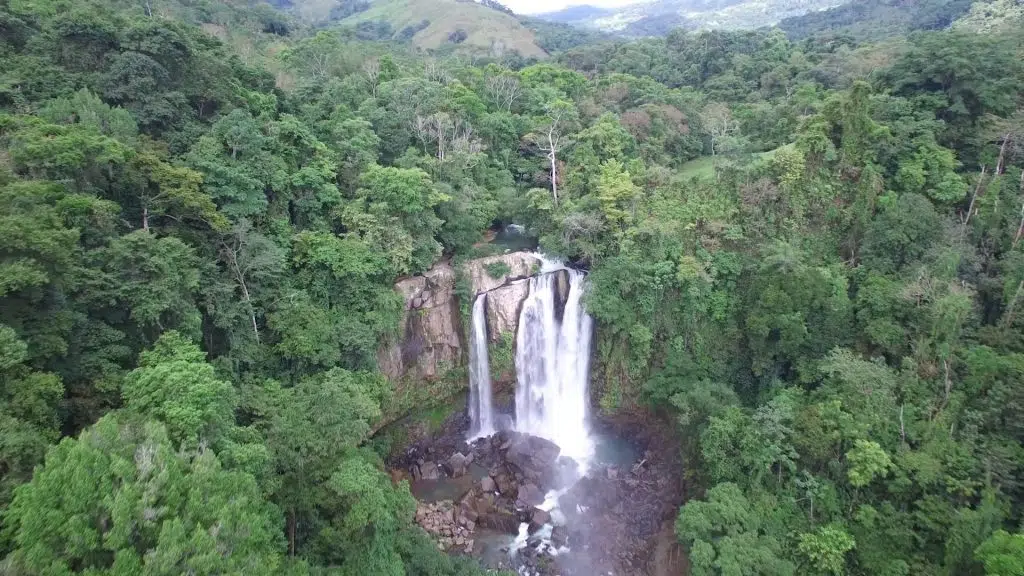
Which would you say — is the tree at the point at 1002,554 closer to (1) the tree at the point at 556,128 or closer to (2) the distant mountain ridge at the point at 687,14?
(1) the tree at the point at 556,128

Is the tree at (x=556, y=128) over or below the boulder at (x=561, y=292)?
over

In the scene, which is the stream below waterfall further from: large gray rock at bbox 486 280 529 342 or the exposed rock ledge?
the exposed rock ledge

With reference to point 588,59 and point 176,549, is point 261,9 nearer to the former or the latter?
point 588,59

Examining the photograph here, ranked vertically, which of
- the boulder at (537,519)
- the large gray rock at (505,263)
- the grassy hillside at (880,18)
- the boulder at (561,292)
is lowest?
the boulder at (537,519)

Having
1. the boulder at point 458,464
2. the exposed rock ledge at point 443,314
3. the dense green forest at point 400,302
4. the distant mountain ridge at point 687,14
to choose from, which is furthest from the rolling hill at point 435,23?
the boulder at point 458,464

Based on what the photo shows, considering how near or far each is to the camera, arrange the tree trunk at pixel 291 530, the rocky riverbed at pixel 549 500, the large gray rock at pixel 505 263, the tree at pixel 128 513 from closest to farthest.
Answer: the tree at pixel 128 513 → the tree trunk at pixel 291 530 → the rocky riverbed at pixel 549 500 → the large gray rock at pixel 505 263

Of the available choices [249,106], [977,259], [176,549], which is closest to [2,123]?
[249,106]
